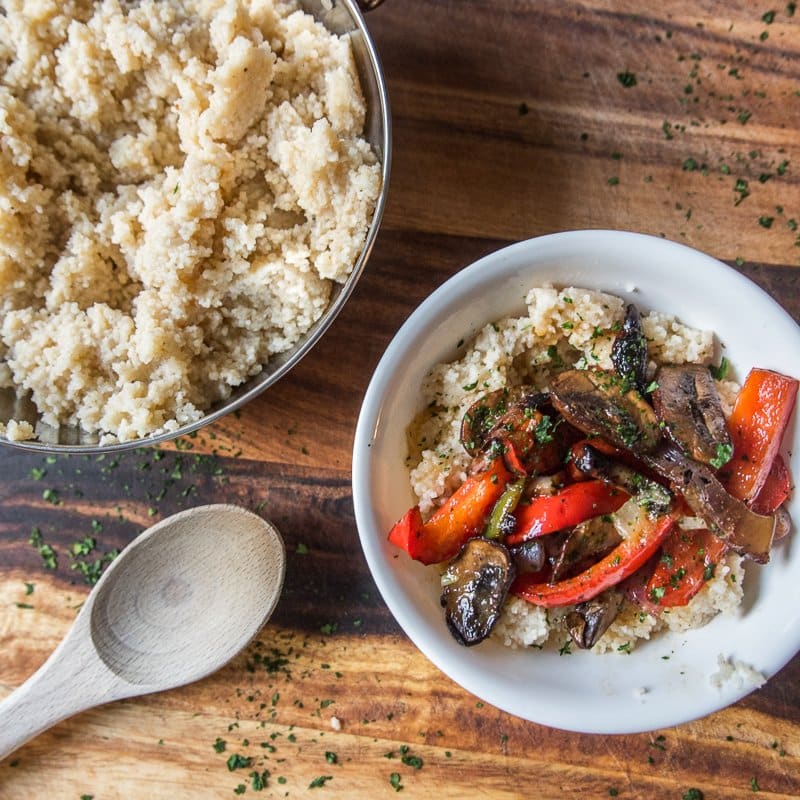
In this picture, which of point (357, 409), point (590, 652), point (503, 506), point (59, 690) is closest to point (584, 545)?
point (503, 506)

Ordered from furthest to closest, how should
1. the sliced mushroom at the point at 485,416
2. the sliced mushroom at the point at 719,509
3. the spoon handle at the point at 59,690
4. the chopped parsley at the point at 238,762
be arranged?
the chopped parsley at the point at 238,762 < the spoon handle at the point at 59,690 < the sliced mushroom at the point at 485,416 < the sliced mushroom at the point at 719,509

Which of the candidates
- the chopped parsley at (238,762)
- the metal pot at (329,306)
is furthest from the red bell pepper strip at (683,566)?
the chopped parsley at (238,762)

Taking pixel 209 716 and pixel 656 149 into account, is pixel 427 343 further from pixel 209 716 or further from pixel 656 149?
pixel 209 716

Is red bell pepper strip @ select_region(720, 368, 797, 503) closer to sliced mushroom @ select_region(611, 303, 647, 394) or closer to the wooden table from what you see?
sliced mushroom @ select_region(611, 303, 647, 394)

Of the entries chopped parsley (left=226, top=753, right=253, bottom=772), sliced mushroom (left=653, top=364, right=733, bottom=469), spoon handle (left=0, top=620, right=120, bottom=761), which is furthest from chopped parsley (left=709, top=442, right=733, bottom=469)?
spoon handle (left=0, top=620, right=120, bottom=761)

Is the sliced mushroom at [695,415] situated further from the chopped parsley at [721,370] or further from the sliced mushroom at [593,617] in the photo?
the sliced mushroom at [593,617]

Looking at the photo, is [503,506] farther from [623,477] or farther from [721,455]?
[721,455]
